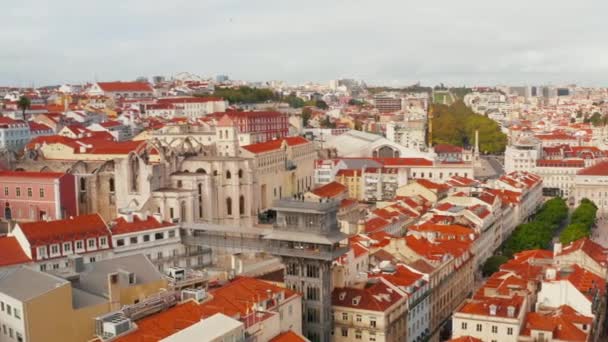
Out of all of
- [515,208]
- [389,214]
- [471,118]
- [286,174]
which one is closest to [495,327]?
[389,214]

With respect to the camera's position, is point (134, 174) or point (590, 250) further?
point (134, 174)

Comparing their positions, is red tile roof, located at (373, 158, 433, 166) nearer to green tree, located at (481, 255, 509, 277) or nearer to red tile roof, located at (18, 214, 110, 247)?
green tree, located at (481, 255, 509, 277)

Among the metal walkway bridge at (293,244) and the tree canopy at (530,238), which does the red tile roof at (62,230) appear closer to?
the metal walkway bridge at (293,244)

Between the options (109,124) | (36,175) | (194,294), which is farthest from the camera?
(109,124)

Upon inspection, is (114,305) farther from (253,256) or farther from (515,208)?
(515,208)

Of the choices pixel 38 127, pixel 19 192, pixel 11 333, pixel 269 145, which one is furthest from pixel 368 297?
pixel 38 127

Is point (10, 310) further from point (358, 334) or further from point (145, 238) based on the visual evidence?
point (358, 334)

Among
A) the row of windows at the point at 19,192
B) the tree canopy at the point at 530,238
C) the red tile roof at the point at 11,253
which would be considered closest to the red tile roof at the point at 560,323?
the tree canopy at the point at 530,238
